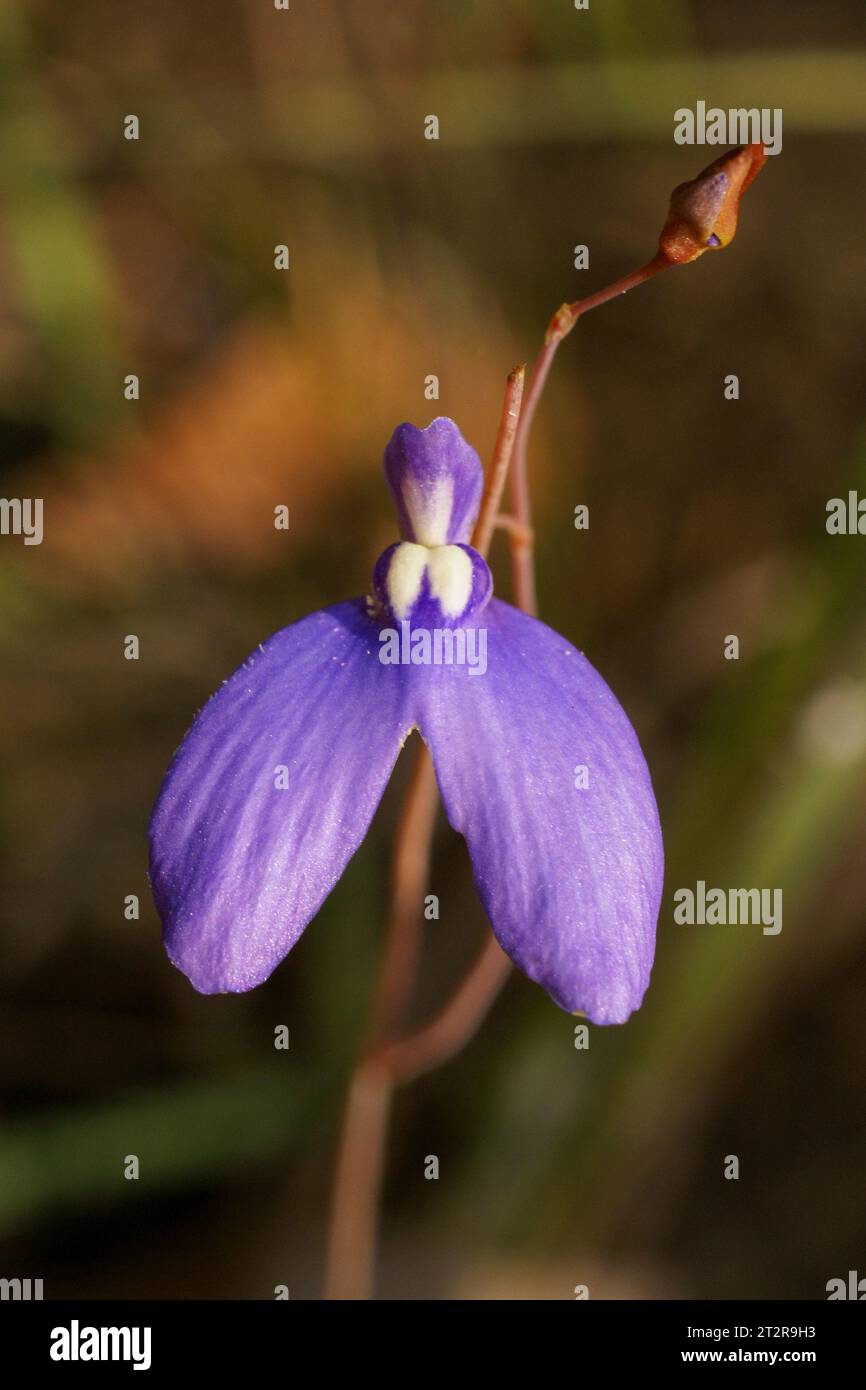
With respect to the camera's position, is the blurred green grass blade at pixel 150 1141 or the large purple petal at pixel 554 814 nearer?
the large purple petal at pixel 554 814

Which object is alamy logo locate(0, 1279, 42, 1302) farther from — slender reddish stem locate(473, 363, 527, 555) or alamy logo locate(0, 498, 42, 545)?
slender reddish stem locate(473, 363, 527, 555)

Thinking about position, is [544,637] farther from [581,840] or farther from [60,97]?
[60,97]

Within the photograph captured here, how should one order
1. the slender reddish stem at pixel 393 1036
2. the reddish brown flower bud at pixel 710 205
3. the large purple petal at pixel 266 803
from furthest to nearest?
the slender reddish stem at pixel 393 1036 < the large purple petal at pixel 266 803 < the reddish brown flower bud at pixel 710 205

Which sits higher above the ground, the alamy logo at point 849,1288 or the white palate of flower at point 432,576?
the white palate of flower at point 432,576
